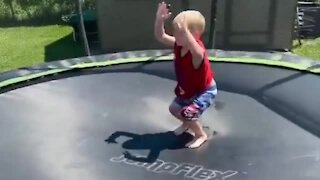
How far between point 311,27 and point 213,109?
4.66m

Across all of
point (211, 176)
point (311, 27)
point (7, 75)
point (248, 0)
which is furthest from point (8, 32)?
point (211, 176)

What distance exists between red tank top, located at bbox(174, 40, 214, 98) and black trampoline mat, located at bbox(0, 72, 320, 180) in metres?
0.20

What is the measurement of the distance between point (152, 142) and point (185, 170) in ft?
0.81

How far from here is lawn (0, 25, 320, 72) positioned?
5.62 m

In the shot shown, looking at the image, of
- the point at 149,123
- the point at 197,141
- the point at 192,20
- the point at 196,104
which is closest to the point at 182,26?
the point at 192,20

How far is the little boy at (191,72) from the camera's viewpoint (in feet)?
→ 5.67

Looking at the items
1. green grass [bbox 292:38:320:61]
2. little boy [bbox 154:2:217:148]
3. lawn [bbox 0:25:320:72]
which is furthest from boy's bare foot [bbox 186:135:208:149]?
green grass [bbox 292:38:320:61]

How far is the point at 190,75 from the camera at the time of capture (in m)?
1.82

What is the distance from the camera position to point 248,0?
19.1 ft

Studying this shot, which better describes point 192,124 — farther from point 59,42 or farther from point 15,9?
point 15,9

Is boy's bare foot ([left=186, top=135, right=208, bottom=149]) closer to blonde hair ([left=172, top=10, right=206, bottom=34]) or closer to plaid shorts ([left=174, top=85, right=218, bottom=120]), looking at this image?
plaid shorts ([left=174, top=85, right=218, bottom=120])

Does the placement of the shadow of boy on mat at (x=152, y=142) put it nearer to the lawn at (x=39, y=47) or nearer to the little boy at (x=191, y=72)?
the little boy at (x=191, y=72)

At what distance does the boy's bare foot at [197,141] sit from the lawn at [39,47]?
3604 mm

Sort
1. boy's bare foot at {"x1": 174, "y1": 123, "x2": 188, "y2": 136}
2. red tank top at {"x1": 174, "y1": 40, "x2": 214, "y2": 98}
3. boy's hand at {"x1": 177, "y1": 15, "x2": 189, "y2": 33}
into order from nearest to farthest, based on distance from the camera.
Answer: boy's hand at {"x1": 177, "y1": 15, "x2": 189, "y2": 33} → red tank top at {"x1": 174, "y1": 40, "x2": 214, "y2": 98} → boy's bare foot at {"x1": 174, "y1": 123, "x2": 188, "y2": 136}
